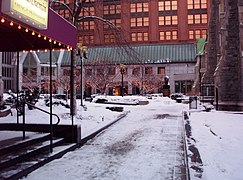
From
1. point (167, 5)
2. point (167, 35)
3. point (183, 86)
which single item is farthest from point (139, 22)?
point (183, 86)

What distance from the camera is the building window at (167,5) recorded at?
272ft

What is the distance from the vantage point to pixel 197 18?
82750 mm

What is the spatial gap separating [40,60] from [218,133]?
64151mm

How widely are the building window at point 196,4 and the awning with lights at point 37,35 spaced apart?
77.6 m

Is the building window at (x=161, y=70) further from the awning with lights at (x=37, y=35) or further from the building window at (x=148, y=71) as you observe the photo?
the awning with lights at (x=37, y=35)

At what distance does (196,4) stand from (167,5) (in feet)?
25.4

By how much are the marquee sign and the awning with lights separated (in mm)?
138

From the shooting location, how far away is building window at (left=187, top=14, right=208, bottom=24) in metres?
81.6

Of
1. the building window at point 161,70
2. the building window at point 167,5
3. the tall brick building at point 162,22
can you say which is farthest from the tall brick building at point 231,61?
the building window at point 167,5

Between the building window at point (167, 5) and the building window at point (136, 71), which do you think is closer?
the building window at point (136, 71)

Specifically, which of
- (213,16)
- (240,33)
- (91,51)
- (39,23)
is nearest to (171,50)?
(91,51)

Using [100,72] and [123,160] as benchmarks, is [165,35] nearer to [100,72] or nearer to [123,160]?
[100,72]

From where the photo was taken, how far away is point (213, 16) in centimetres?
3669

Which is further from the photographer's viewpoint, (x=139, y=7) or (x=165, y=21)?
(x=165, y=21)
